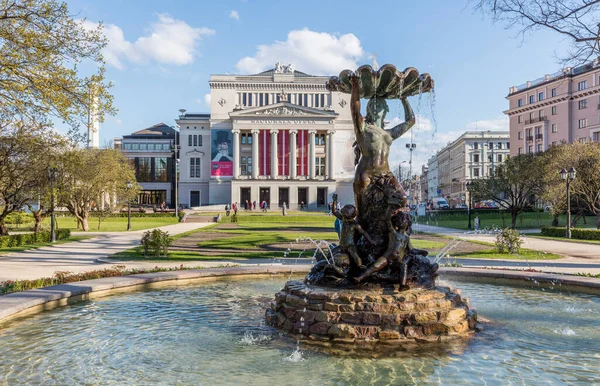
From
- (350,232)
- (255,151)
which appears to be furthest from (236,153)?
(350,232)

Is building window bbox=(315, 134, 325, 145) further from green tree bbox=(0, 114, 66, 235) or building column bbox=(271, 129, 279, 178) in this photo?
green tree bbox=(0, 114, 66, 235)

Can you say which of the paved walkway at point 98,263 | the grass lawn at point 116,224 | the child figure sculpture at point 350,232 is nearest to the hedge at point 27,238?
the paved walkway at point 98,263

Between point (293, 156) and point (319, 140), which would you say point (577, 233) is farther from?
point (319, 140)

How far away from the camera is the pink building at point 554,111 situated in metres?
68.6

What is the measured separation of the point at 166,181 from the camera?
95.3 m

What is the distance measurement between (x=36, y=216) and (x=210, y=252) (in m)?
17.2

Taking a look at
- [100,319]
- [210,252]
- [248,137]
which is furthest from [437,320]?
[248,137]

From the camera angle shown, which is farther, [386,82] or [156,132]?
[156,132]

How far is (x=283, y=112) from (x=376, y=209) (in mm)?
75213

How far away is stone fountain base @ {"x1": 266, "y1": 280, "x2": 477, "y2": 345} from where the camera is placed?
655cm

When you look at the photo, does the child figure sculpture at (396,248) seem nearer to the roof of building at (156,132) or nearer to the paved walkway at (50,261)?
the paved walkway at (50,261)

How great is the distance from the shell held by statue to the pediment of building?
7359 centimetres

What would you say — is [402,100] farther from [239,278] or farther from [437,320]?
[239,278]

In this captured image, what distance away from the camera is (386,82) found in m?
8.53
